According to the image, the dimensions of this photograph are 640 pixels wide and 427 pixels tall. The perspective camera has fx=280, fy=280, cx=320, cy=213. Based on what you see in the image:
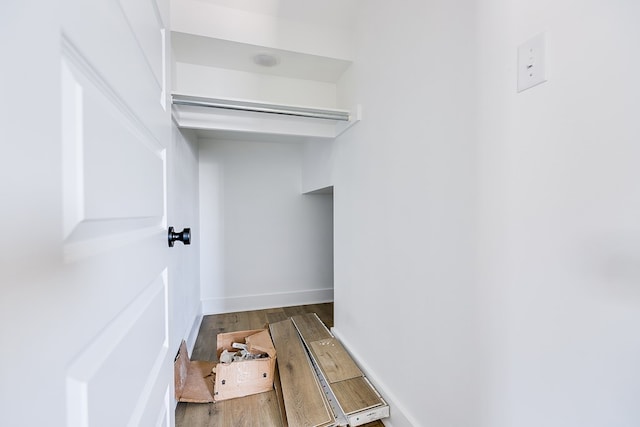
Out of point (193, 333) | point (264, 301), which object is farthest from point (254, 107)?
point (264, 301)

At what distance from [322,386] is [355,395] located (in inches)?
9.4

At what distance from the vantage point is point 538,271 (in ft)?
2.44

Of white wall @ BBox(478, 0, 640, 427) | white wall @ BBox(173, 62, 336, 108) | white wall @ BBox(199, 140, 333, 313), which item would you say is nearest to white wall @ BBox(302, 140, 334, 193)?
white wall @ BBox(199, 140, 333, 313)

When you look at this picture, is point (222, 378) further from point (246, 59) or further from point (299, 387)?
point (246, 59)

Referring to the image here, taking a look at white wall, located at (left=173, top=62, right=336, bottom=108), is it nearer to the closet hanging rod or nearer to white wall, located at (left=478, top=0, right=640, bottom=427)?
the closet hanging rod

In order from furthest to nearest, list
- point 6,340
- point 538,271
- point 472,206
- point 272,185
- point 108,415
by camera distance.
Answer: point 272,185 < point 472,206 < point 538,271 < point 108,415 < point 6,340

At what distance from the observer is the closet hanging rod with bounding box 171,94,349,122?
5.28 ft

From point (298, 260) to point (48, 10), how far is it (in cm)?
328

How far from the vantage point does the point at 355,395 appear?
158 centimetres

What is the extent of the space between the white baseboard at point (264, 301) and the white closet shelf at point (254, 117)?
205 centimetres

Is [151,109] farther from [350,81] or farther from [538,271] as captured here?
[350,81]

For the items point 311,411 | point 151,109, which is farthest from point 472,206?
point 311,411

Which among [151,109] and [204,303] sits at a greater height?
[151,109]

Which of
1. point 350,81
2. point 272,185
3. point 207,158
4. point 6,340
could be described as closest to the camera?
point 6,340
